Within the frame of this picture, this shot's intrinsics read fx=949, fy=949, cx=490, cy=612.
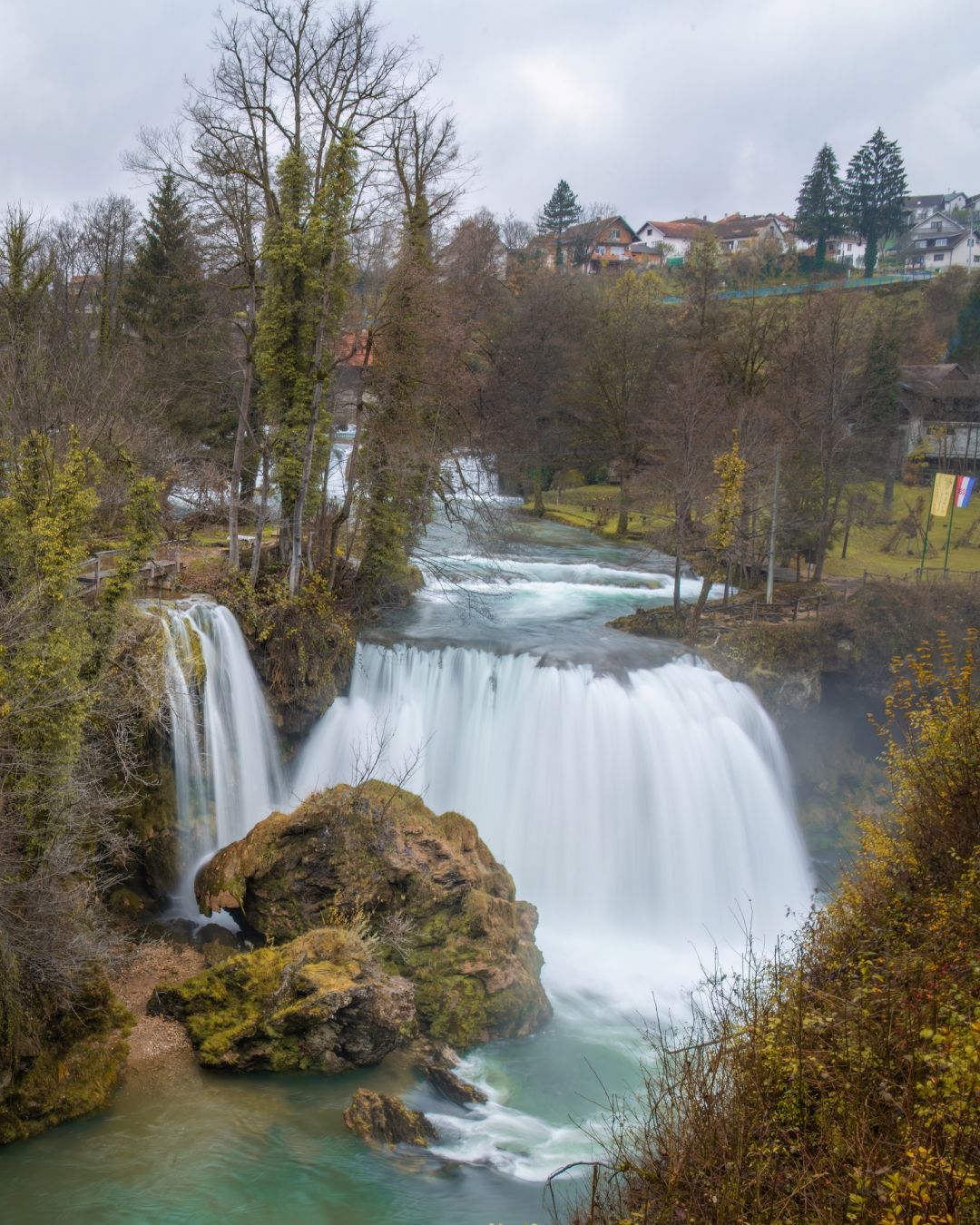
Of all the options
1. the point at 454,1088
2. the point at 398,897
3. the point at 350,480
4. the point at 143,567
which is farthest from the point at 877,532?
the point at 454,1088

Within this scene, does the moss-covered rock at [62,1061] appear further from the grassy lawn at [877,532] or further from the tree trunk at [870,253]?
the tree trunk at [870,253]

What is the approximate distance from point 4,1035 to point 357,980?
4039 millimetres

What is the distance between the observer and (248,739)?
A: 1798cm

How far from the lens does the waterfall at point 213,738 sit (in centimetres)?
1641

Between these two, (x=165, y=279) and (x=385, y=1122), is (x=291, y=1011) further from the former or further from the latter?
(x=165, y=279)

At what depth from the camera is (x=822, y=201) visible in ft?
227

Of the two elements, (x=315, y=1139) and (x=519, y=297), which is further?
(x=519, y=297)

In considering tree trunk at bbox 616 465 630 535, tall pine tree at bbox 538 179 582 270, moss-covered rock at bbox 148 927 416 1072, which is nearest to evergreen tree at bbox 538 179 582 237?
tall pine tree at bbox 538 179 582 270

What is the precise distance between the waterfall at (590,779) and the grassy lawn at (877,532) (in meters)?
13.9

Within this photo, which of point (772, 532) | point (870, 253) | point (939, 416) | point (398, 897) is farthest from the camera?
point (870, 253)

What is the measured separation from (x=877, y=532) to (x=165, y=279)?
28.5 m

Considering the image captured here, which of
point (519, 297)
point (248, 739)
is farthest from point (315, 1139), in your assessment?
point (519, 297)

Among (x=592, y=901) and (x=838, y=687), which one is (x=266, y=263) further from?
(x=838, y=687)

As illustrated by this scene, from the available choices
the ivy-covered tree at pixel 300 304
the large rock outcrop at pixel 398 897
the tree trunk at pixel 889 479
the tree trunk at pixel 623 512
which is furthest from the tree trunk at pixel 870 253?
the large rock outcrop at pixel 398 897
